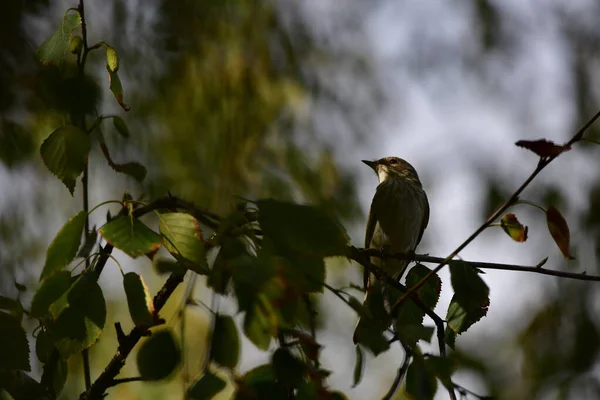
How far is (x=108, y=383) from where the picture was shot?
6.32 ft

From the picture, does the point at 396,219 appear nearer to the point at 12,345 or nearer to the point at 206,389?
the point at 12,345

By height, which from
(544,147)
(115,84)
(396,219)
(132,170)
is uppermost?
(396,219)

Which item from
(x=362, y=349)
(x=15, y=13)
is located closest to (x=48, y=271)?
(x=362, y=349)

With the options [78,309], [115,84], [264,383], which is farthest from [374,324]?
[115,84]

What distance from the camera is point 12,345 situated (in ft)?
5.60

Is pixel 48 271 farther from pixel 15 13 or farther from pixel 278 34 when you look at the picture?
pixel 278 34

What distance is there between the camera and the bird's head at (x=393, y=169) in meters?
6.60

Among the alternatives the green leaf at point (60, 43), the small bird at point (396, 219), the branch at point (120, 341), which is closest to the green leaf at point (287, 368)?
the branch at point (120, 341)

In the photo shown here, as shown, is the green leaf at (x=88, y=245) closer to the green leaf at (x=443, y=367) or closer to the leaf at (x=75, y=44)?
the leaf at (x=75, y=44)

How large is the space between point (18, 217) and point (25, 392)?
9.82ft

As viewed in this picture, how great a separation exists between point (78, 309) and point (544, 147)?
1.10 m

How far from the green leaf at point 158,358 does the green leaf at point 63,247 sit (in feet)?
0.93

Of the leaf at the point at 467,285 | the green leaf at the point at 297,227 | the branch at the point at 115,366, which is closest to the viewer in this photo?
the green leaf at the point at 297,227

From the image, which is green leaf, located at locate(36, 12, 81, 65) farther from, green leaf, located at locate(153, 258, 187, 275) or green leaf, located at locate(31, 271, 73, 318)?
green leaf, located at locate(153, 258, 187, 275)
